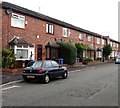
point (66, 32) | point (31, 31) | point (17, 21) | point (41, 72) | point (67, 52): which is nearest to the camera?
point (41, 72)

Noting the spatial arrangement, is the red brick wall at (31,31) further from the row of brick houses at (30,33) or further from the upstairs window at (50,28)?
the upstairs window at (50,28)

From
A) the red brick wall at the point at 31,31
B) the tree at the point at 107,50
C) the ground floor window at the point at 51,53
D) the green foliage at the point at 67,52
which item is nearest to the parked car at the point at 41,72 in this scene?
the red brick wall at the point at 31,31

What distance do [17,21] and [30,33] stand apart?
2.47 metres

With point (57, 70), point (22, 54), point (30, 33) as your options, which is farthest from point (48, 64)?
point (30, 33)

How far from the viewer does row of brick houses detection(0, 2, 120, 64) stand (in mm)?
23144

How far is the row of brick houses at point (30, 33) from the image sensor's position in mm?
23144

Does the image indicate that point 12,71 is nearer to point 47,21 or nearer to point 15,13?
point 15,13

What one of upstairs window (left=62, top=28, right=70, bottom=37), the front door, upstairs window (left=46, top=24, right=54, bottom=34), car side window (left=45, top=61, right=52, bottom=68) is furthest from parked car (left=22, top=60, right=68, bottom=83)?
upstairs window (left=62, top=28, right=70, bottom=37)

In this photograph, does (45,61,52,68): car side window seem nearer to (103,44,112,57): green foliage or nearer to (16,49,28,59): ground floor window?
(16,49,28,59): ground floor window

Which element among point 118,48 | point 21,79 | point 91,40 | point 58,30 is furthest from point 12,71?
point 118,48

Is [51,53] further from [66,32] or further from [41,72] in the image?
[41,72]

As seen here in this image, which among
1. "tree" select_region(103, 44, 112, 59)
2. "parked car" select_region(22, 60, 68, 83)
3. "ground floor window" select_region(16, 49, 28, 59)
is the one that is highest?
"tree" select_region(103, 44, 112, 59)

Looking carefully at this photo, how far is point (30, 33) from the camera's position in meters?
26.7

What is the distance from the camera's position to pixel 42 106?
29.0 feet
